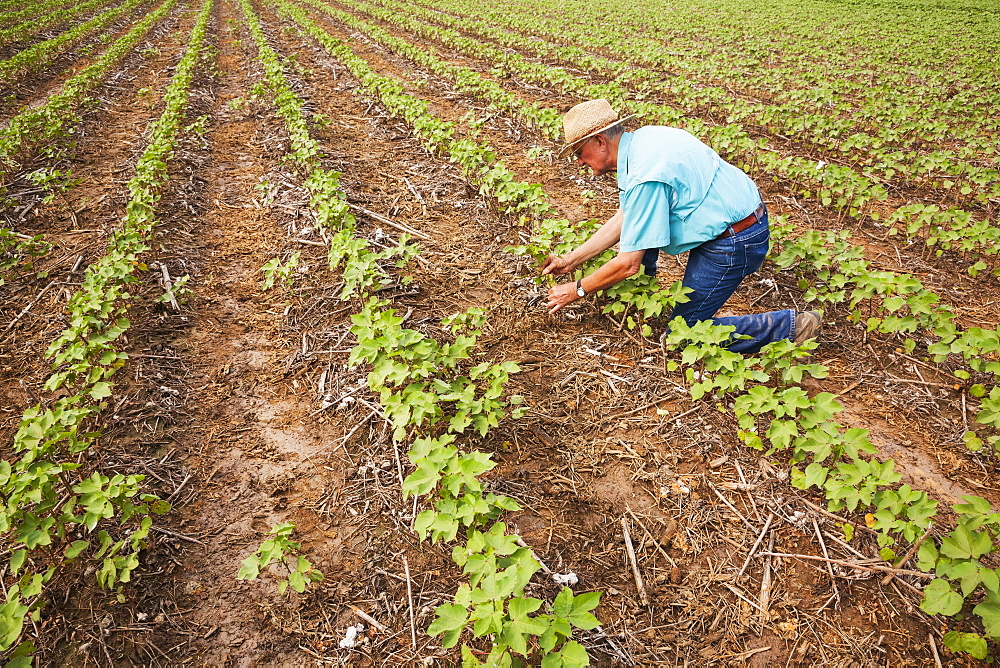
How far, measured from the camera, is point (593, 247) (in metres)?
3.80

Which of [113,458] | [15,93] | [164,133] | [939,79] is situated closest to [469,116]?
[164,133]

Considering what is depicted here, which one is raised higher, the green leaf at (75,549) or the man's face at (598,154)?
the man's face at (598,154)

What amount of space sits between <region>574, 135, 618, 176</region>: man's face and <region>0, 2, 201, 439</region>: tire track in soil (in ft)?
13.4

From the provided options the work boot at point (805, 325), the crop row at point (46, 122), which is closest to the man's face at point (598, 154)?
the work boot at point (805, 325)

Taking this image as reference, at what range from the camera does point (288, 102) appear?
790cm

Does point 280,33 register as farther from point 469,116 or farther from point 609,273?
point 609,273

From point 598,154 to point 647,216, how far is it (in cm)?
56

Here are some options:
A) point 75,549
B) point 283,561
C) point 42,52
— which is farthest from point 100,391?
point 42,52

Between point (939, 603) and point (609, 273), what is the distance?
7.39 ft

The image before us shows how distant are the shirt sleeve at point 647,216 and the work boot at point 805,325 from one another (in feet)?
4.61

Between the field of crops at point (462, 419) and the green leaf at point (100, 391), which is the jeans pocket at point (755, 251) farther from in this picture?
the green leaf at point (100, 391)

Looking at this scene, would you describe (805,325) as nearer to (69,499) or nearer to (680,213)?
(680,213)

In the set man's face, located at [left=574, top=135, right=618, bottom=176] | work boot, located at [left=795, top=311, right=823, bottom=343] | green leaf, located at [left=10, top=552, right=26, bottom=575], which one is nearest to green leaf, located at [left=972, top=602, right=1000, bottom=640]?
work boot, located at [left=795, top=311, right=823, bottom=343]

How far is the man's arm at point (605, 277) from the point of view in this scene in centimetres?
326
